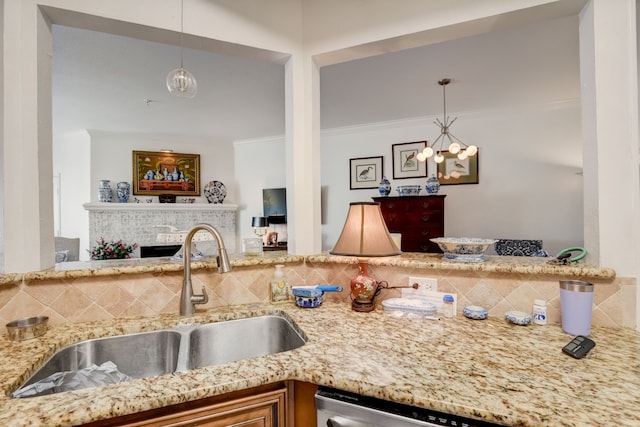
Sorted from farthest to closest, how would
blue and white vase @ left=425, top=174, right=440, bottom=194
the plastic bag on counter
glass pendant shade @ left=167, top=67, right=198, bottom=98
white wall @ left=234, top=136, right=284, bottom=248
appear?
white wall @ left=234, top=136, right=284, bottom=248, blue and white vase @ left=425, top=174, right=440, bottom=194, glass pendant shade @ left=167, top=67, right=198, bottom=98, the plastic bag on counter

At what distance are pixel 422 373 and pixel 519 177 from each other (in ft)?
13.7

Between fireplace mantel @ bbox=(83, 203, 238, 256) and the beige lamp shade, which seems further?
fireplace mantel @ bbox=(83, 203, 238, 256)

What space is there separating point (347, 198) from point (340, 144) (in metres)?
0.95

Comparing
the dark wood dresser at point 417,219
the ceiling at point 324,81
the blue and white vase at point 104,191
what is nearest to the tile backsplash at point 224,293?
the ceiling at point 324,81

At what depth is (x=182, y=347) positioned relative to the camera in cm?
121

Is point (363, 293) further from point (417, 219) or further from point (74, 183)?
point (74, 183)

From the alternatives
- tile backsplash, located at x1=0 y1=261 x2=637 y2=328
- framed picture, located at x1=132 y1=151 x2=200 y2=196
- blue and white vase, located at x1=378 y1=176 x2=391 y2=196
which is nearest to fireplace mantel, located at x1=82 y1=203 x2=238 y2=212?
framed picture, located at x1=132 y1=151 x2=200 y2=196

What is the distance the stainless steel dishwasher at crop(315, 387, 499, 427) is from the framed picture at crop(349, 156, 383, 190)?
4.34m

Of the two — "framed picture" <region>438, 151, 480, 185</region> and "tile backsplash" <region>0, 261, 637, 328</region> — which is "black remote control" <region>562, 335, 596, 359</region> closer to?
"tile backsplash" <region>0, 261, 637, 328</region>

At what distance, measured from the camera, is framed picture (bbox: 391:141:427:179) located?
4.67 metres

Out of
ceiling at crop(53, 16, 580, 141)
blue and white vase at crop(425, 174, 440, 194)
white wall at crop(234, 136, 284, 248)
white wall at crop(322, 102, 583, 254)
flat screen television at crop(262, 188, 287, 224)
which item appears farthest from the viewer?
white wall at crop(234, 136, 284, 248)

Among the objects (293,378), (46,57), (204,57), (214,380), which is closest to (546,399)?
(293,378)

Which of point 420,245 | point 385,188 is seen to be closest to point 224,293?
point 420,245

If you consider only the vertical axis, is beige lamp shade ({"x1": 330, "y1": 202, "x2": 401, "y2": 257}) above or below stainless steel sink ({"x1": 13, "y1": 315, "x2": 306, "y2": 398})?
above
